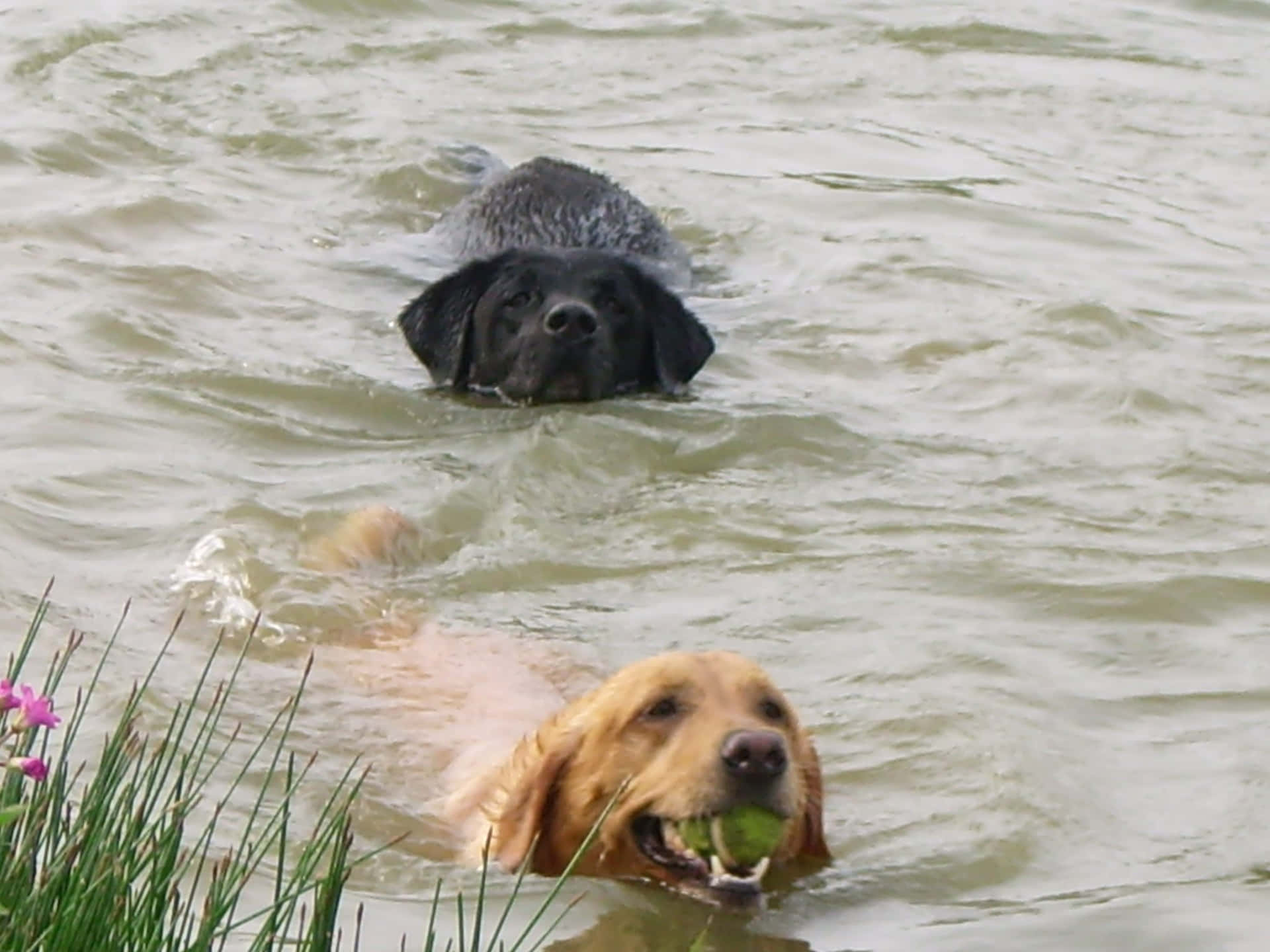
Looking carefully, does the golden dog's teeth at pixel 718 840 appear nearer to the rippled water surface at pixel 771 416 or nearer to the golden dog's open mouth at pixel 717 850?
the golden dog's open mouth at pixel 717 850

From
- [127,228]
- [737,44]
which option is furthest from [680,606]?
[737,44]

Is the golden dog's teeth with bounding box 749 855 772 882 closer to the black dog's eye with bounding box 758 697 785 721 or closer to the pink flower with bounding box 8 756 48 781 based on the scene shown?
Result: the black dog's eye with bounding box 758 697 785 721

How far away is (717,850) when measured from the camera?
520cm

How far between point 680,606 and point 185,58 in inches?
306

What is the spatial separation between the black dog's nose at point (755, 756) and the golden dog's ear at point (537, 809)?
447mm

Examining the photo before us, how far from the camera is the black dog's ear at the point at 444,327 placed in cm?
1005

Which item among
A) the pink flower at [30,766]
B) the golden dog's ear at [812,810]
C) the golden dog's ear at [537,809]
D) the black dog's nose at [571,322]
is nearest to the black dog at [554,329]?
the black dog's nose at [571,322]

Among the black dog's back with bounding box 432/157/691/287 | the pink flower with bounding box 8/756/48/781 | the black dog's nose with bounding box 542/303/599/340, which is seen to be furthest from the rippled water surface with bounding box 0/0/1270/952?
the pink flower with bounding box 8/756/48/781

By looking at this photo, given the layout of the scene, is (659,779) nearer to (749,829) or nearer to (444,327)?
(749,829)

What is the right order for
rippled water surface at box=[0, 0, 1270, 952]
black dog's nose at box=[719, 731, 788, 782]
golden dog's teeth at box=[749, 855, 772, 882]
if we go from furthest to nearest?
rippled water surface at box=[0, 0, 1270, 952]
golden dog's teeth at box=[749, 855, 772, 882]
black dog's nose at box=[719, 731, 788, 782]

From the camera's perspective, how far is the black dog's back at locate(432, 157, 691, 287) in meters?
11.0

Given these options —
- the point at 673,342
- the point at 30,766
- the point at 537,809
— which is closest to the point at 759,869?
the point at 537,809

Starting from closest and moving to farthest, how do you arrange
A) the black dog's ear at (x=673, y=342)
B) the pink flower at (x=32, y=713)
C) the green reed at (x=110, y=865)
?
the pink flower at (x=32, y=713)
the green reed at (x=110, y=865)
the black dog's ear at (x=673, y=342)

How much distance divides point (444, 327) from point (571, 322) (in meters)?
0.57
